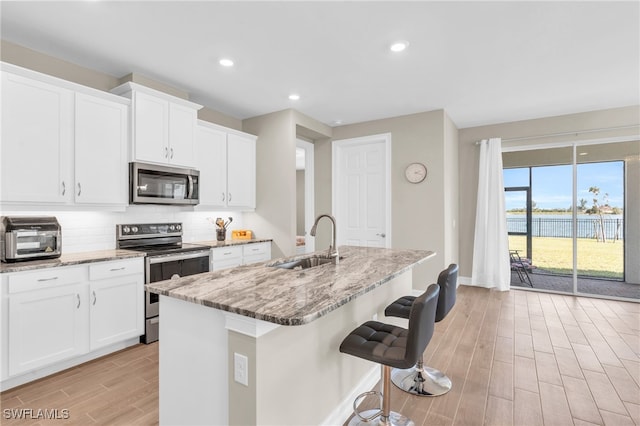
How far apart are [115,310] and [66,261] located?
2.01 feet

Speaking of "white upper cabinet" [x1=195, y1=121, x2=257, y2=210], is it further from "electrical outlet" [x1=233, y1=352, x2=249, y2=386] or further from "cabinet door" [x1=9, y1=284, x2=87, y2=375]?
"electrical outlet" [x1=233, y1=352, x2=249, y2=386]

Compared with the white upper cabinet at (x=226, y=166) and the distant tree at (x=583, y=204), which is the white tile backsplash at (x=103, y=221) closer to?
the white upper cabinet at (x=226, y=166)

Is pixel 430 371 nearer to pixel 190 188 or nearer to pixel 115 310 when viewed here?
pixel 115 310

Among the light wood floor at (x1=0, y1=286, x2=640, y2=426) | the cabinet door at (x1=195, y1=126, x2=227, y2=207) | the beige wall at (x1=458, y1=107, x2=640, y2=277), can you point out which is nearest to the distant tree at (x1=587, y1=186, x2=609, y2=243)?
the beige wall at (x1=458, y1=107, x2=640, y2=277)

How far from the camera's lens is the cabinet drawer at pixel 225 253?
3732 mm

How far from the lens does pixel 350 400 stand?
207 centimetres

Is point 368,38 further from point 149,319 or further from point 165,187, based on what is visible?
point 149,319

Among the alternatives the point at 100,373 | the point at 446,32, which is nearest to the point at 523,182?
the point at 446,32

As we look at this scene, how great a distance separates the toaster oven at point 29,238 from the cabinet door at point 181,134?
50.4 inches

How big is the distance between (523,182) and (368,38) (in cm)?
413

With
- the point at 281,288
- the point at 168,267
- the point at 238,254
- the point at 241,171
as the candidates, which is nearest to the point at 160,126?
the point at 241,171

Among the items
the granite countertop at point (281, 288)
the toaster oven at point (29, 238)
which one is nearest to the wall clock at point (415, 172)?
the granite countertop at point (281, 288)

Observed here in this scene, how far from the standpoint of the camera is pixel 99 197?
2.95m

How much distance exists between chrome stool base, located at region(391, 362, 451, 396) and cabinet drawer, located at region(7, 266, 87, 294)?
8.75ft
